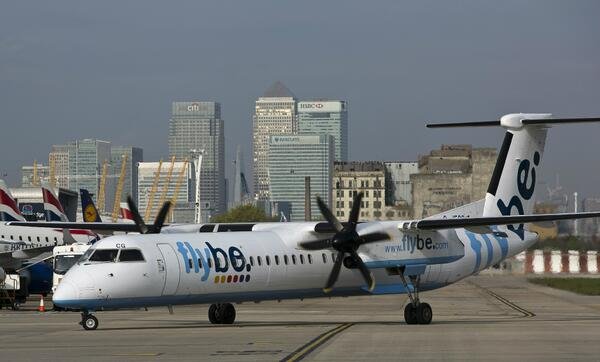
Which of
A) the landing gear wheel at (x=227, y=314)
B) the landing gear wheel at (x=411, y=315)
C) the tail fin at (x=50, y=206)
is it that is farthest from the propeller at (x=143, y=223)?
the tail fin at (x=50, y=206)

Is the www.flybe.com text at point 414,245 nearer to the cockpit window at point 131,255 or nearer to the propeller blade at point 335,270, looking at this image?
the propeller blade at point 335,270

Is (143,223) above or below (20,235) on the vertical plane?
above

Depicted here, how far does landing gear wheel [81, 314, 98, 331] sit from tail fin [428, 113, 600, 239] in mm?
14021

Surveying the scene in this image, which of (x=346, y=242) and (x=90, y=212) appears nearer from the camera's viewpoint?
(x=346, y=242)

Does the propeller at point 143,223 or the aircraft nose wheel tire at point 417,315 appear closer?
the aircraft nose wheel tire at point 417,315

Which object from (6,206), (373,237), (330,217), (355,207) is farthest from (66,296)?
(6,206)

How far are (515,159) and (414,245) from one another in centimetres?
515

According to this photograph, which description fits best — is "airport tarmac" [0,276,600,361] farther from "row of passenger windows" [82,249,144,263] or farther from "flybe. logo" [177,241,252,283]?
"row of passenger windows" [82,249,144,263]

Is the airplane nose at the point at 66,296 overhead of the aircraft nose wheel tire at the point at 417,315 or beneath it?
overhead

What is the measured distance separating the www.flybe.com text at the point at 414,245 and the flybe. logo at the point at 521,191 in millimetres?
2939

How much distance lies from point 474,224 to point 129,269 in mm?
10780

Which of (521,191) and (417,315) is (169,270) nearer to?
(417,315)

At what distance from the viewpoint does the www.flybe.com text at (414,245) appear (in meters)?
38.2

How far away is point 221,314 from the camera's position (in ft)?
122
